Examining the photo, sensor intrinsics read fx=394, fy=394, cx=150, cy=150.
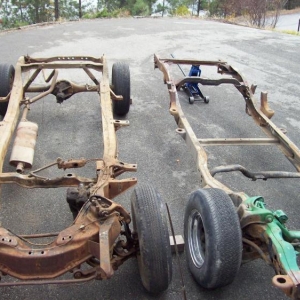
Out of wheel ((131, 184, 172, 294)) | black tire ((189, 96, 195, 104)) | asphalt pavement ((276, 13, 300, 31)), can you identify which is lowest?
asphalt pavement ((276, 13, 300, 31))

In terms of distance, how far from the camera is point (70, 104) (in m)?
6.75

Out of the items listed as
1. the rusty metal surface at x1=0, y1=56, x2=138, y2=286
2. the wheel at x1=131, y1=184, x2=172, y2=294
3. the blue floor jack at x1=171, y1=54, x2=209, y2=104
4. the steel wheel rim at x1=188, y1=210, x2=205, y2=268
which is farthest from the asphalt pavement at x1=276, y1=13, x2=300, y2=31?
the wheel at x1=131, y1=184, x2=172, y2=294

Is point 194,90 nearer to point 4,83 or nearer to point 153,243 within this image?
point 4,83

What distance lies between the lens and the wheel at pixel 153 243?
2721 millimetres

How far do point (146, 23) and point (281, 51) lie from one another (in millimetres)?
7375

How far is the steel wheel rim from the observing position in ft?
10.2

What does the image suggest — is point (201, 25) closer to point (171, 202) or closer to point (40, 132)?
point (40, 132)

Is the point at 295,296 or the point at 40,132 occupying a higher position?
the point at 295,296

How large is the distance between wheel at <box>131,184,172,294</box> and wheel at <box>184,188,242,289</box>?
0.94 ft

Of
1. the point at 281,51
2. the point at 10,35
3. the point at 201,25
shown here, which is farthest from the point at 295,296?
the point at 201,25

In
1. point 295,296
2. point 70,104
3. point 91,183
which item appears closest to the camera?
point 295,296

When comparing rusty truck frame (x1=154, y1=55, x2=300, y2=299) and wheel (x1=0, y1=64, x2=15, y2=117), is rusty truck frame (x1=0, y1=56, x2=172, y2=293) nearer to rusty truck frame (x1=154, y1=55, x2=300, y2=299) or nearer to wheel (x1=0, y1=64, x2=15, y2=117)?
rusty truck frame (x1=154, y1=55, x2=300, y2=299)

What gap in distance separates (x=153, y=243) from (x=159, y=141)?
9.77ft

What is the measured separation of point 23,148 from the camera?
402cm
